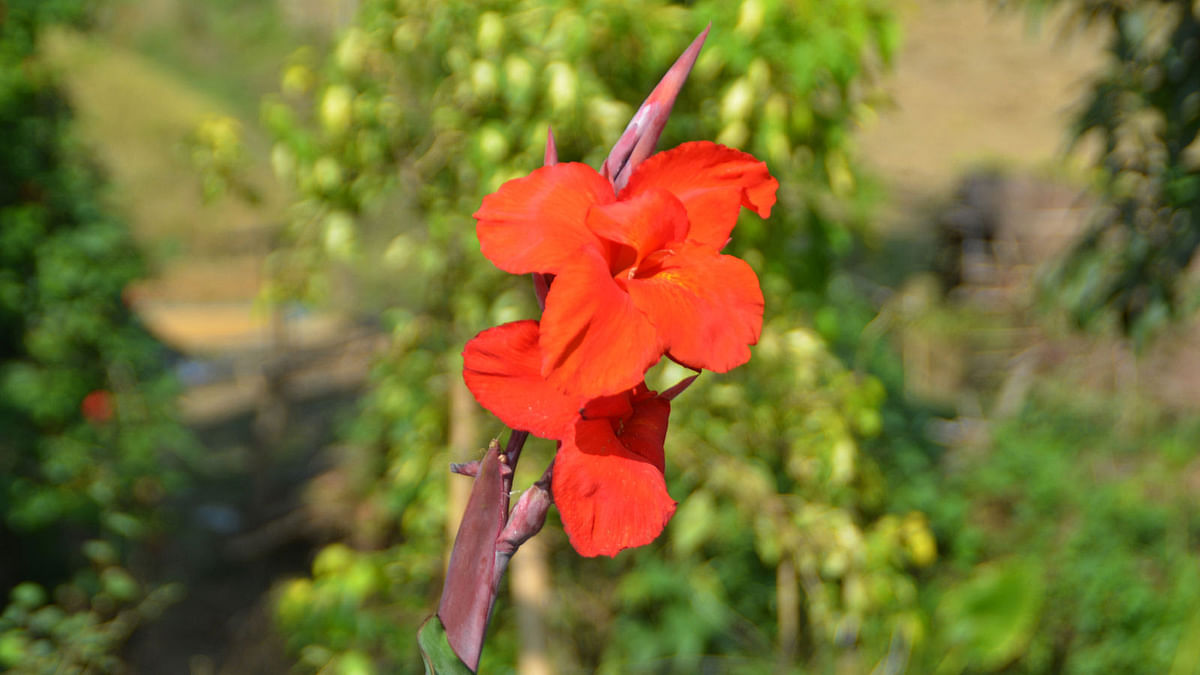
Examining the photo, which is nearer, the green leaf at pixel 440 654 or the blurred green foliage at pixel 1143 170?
the green leaf at pixel 440 654

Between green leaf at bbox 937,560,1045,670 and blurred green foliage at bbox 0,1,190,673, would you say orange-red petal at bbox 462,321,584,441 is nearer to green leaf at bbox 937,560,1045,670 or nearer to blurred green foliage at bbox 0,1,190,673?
green leaf at bbox 937,560,1045,670

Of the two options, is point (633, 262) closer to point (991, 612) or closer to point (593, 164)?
point (593, 164)

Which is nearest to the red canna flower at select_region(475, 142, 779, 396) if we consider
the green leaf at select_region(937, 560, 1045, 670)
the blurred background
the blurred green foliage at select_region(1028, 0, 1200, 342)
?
the blurred background

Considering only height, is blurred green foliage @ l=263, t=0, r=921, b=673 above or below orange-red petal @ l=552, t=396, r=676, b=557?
below

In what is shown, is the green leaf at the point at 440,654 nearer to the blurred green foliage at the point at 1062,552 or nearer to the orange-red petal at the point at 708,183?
the orange-red petal at the point at 708,183

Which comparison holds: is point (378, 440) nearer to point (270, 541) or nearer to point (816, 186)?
point (270, 541)

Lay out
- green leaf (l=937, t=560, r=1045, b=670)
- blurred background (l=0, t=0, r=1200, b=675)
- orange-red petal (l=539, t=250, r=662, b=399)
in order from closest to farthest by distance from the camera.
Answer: orange-red petal (l=539, t=250, r=662, b=399), blurred background (l=0, t=0, r=1200, b=675), green leaf (l=937, t=560, r=1045, b=670)

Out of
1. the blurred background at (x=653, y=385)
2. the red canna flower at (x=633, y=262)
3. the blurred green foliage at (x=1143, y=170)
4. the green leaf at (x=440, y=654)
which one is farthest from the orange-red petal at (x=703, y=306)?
the blurred green foliage at (x=1143, y=170)
